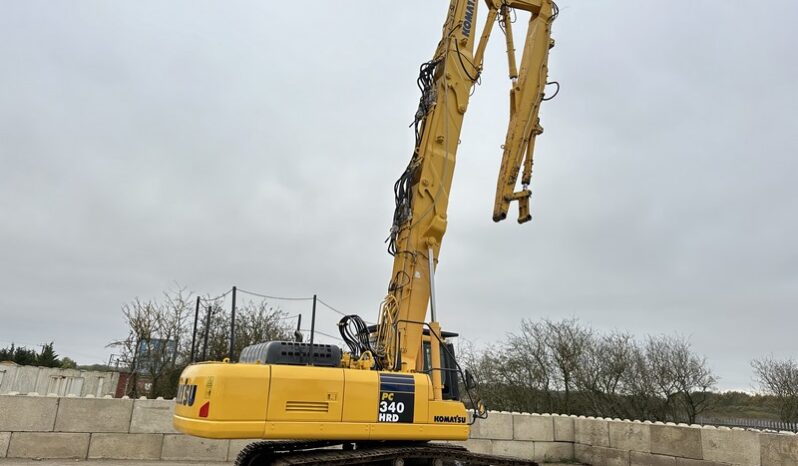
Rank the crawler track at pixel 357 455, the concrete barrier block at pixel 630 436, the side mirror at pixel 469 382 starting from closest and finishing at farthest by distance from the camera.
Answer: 1. the crawler track at pixel 357 455
2. the side mirror at pixel 469 382
3. the concrete barrier block at pixel 630 436

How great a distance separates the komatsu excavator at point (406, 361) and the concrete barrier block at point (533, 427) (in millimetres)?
5347

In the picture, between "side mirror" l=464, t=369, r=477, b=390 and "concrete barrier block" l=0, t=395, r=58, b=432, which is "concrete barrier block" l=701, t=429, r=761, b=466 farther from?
"concrete barrier block" l=0, t=395, r=58, b=432

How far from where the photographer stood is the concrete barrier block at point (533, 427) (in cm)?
1190

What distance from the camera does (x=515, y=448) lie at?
11797 mm

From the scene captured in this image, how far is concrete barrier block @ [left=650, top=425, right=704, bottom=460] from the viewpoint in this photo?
9.73 metres

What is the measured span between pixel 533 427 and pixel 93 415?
8.82 m

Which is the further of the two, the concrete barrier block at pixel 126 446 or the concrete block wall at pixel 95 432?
the concrete barrier block at pixel 126 446

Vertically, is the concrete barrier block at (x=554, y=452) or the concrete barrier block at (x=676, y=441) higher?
the concrete barrier block at (x=676, y=441)

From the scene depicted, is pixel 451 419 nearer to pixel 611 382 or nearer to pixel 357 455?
pixel 357 455

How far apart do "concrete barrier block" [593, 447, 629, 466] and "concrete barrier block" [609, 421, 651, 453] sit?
107 millimetres

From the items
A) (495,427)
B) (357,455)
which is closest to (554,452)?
(495,427)

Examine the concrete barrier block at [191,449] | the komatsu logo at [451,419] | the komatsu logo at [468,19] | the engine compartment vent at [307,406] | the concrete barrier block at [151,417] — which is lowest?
the concrete barrier block at [191,449]

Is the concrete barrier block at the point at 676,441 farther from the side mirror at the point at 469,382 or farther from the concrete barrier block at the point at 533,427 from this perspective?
the side mirror at the point at 469,382

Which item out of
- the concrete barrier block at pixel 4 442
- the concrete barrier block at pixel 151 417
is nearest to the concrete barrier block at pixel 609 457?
the concrete barrier block at pixel 151 417
